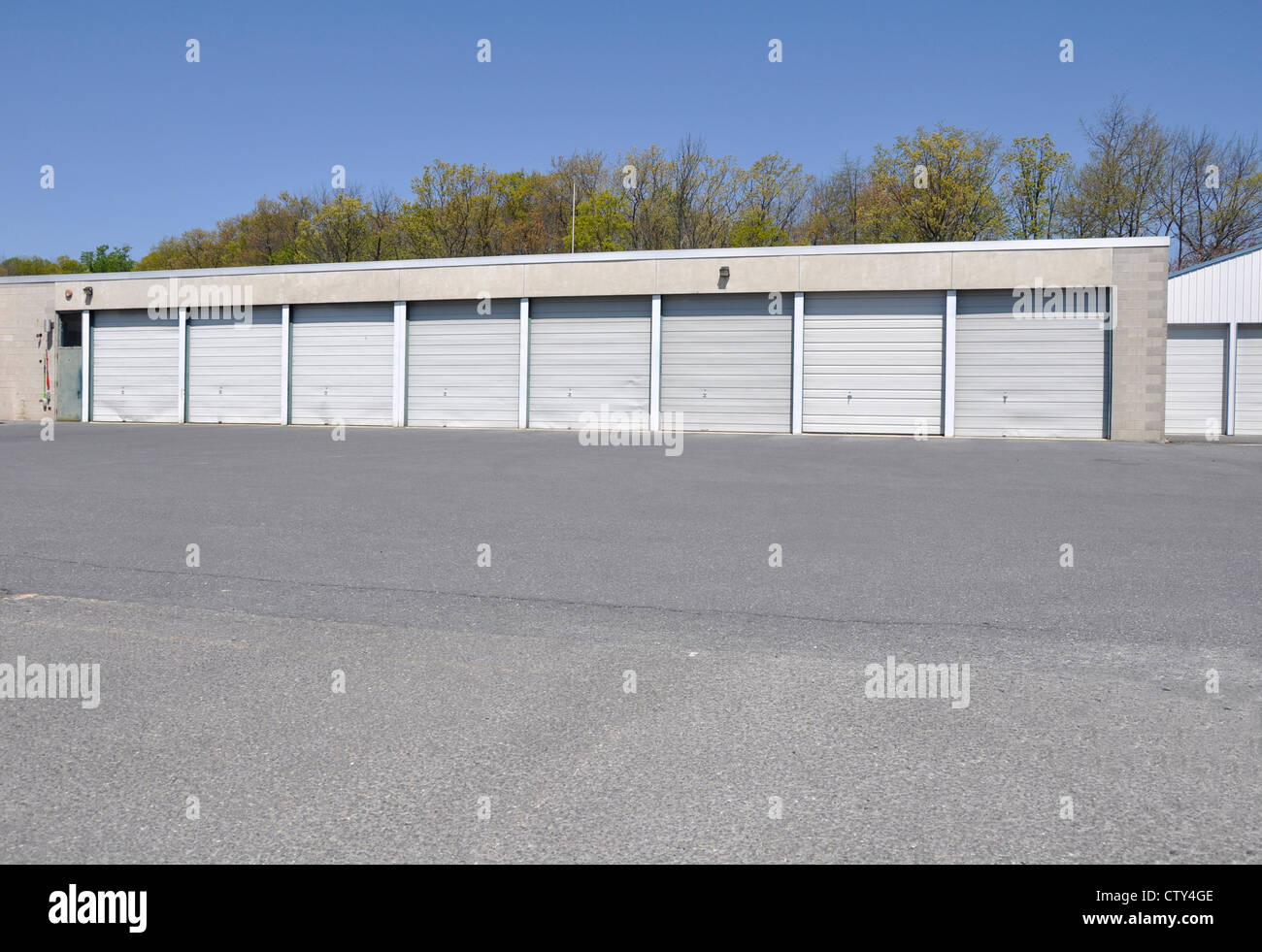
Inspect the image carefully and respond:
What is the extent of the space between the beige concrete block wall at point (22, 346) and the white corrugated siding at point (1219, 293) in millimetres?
34675

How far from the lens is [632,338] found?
1105 inches

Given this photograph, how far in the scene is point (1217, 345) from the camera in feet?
94.0

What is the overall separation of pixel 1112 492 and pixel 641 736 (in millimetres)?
11356

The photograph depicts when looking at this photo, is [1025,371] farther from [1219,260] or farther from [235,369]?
[235,369]

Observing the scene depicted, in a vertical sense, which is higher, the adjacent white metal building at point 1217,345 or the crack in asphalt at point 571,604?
the adjacent white metal building at point 1217,345

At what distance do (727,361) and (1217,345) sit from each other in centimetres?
1370

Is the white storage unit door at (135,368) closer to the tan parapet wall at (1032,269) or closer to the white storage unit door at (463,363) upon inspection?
the white storage unit door at (463,363)

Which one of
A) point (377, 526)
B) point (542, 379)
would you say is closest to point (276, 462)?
point (377, 526)

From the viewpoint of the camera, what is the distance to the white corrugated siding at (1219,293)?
92.2 feet

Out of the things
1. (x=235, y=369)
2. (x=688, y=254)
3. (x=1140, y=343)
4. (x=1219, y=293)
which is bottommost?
(x=235, y=369)

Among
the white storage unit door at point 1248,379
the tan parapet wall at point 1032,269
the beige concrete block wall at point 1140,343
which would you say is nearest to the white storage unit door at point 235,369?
the tan parapet wall at point 1032,269

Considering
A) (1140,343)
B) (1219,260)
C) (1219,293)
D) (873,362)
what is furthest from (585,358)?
(1219,260)

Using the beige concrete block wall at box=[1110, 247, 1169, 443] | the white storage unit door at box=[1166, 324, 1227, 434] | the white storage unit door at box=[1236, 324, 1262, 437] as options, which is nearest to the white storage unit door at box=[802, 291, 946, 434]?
the beige concrete block wall at box=[1110, 247, 1169, 443]

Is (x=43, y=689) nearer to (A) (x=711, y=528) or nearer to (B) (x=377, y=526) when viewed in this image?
(B) (x=377, y=526)
